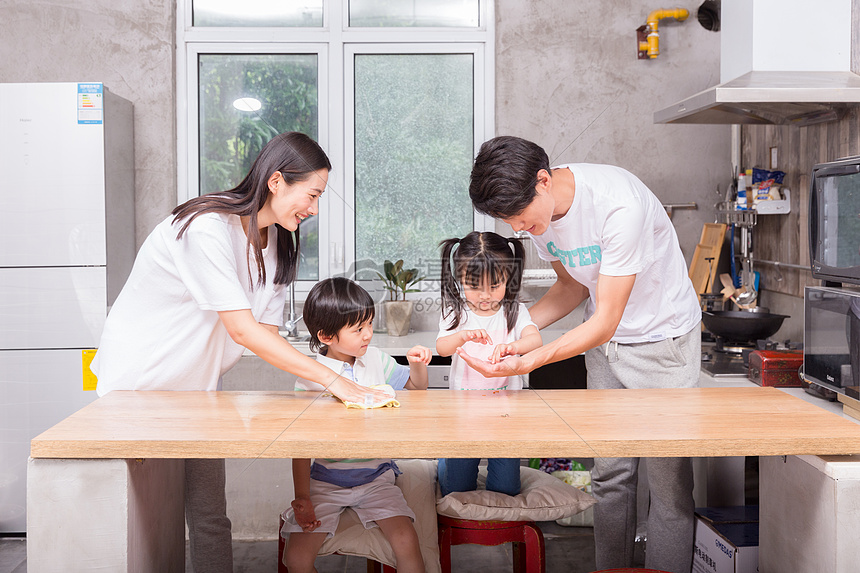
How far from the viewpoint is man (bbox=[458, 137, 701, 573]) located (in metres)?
1.22

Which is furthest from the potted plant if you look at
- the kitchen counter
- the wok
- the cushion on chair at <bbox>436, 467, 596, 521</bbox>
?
the wok

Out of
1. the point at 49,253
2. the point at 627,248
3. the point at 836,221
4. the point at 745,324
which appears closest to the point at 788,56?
the point at 836,221

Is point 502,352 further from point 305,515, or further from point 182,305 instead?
point 182,305

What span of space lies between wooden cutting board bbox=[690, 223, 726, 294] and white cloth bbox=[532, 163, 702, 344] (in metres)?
0.97

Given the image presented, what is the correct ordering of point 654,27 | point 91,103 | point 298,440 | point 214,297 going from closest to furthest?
point 298,440
point 214,297
point 91,103
point 654,27

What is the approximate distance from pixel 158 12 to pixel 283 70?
1.80 ft

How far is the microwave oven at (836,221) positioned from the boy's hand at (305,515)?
1.11m

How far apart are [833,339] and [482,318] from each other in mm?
683

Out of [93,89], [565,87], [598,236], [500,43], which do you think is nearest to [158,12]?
[93,89]

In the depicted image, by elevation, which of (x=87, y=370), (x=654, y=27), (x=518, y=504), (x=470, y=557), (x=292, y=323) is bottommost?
(x=470, y=557)

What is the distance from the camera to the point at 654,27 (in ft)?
7.72

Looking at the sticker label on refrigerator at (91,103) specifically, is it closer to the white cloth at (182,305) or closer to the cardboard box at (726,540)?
the white cloth at (182,305)

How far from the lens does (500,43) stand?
241cm

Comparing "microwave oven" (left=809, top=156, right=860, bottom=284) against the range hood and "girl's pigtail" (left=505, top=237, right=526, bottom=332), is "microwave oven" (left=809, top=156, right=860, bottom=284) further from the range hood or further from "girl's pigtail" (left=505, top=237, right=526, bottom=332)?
"girl's pigtail" (left=505, top=237, right=526, bottom=332)
